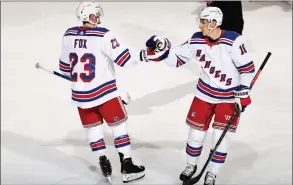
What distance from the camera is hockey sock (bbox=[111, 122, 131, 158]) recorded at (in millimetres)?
4262

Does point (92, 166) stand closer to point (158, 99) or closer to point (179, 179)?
point (179, 179)

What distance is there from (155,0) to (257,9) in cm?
153

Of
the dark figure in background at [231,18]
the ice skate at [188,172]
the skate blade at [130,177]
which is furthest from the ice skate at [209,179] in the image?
the dark figure in background at [231,18]

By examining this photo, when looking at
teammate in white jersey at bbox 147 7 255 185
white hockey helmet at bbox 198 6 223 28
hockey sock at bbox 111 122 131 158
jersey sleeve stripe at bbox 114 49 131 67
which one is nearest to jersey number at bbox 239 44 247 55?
teammate in white jersey at bbox 147 7 255 185

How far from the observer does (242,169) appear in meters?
4.64

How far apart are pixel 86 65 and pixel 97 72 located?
0.29 ft

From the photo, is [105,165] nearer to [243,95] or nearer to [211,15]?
[243,95]

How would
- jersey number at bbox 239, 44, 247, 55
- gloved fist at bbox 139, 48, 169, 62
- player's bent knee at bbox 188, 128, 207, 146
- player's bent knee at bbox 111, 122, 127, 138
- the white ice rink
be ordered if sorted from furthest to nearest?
the white ice rink, player's bent knee at bbox 111, 122, 127, 138, player's bent knee at bbox 188, 128, 207, 146, gloved fist at bbox 139, 48, 169, 62, jersey number at bbox 239, 44, 247, 55

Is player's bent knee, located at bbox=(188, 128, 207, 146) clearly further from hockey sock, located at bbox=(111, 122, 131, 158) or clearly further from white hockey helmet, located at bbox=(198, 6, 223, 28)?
white hockey helmet, located at bbox=(198, 6, 223, 28)

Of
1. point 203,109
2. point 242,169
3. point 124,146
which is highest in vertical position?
point 203,109

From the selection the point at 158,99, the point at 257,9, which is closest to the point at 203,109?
the point at 158,99

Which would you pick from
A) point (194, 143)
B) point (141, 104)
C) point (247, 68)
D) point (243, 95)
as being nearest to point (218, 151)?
point (194, 143)

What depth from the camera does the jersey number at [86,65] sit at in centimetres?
406

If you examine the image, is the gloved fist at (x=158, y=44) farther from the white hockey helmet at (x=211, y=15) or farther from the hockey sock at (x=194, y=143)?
the hockey sock at (x=194, y=143)
